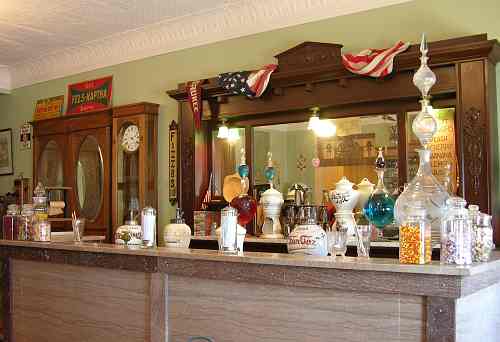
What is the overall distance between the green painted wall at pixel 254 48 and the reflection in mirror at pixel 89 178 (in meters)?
0.51

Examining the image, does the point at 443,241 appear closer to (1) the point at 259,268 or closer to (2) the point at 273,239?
(1) the point at 259,268

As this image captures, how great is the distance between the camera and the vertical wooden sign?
5238 mm

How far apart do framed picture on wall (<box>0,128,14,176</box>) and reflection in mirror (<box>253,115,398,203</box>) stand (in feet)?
11.7

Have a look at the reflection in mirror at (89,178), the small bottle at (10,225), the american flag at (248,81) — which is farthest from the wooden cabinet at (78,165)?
the small bottle at (10,225)

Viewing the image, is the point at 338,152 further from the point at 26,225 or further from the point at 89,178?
the point at 89,178

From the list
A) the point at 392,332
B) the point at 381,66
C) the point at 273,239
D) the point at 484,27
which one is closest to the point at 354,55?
the point at 381,66

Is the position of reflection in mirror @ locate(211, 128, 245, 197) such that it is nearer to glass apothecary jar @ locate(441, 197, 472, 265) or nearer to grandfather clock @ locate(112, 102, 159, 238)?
grandfather clock @ locate(112, 102, 159, 238)

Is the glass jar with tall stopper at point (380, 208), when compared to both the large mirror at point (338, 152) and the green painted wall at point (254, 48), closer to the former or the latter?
the large mirror at point (338, 152)

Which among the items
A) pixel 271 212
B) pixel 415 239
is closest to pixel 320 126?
pixel 271 212

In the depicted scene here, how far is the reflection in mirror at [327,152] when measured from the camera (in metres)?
4.12

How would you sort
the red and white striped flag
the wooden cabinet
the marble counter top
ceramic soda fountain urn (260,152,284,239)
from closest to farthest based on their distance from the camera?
the marble counter top
the red and white striped flag
ceramic soda fountain urn (260,152,284,239)
the wooden cabinet

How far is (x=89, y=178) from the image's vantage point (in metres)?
5.93

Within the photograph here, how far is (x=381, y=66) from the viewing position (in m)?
3.84

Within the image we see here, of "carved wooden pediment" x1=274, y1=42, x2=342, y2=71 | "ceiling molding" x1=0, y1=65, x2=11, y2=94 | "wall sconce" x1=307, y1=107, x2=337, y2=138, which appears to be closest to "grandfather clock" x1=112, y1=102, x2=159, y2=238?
"carved wooden pediment" x1=274, y1=42, x2=342, y2=71
